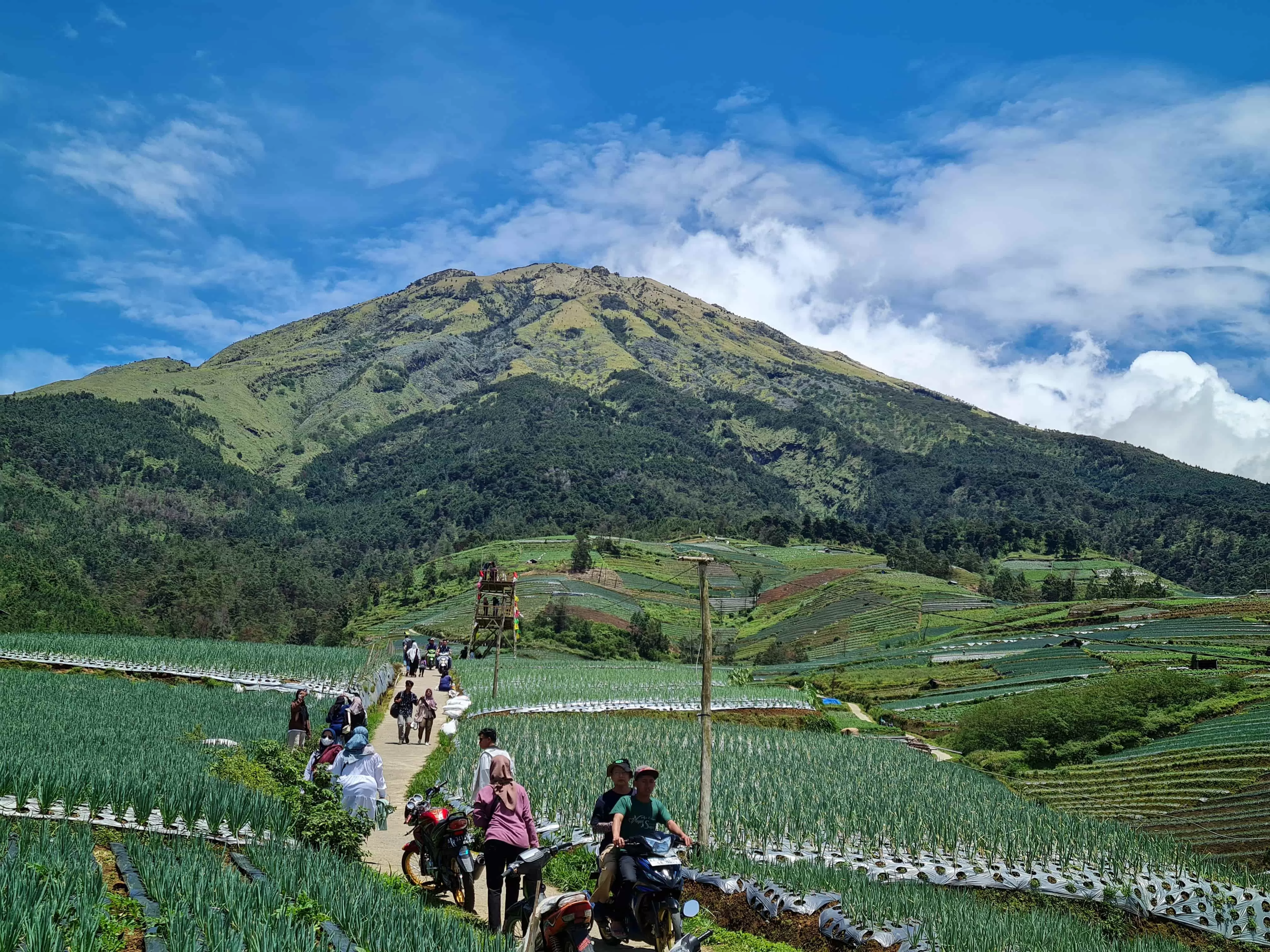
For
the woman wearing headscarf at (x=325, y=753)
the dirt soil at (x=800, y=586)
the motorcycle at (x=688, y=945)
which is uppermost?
the dirt soil at (x=800, y=586)

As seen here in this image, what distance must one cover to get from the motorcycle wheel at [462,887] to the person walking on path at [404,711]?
1255 cm

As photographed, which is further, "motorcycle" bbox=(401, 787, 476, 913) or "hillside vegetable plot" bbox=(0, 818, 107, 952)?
"motorcycle" bbox=(401, 787, 476, 913)

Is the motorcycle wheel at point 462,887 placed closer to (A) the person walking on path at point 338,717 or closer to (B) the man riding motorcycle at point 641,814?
(B) the man riding motorcycle at point 641,814

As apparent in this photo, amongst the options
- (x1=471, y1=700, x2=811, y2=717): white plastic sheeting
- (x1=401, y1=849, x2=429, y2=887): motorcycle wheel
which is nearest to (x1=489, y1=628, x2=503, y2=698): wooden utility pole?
(x1=471, y1=700, x2=811, y2=717): white plastic sheeting

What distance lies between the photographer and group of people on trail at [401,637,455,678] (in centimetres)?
3250

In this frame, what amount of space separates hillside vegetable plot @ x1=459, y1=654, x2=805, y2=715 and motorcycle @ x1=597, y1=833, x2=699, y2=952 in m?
20.5

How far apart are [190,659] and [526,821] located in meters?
27.4

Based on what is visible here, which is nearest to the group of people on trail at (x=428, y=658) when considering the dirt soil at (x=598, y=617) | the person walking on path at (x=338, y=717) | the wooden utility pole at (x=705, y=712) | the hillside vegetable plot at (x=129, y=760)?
the hillside vegetable plot at (x=129, y=760)

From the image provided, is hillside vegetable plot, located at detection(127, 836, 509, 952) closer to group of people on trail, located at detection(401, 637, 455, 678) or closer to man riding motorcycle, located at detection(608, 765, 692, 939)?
man riding motorcycle, located at detection(608, 765, 692, 939)

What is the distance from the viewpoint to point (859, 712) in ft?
136

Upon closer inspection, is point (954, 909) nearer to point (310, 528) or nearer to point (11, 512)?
Answer: point (11, 512)

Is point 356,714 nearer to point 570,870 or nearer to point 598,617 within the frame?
point 570,870

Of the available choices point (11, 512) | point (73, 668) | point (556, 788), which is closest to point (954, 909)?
point (556, 788)

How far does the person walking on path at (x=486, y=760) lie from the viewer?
7887mm
